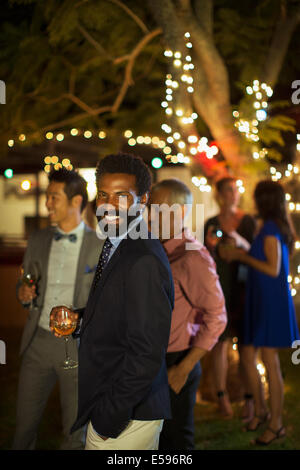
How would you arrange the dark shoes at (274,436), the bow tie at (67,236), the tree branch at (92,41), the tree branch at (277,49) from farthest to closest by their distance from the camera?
the tree branch at (92,41)
the tree branch at (277,49)
the dark shoes at (274,436)
the bow tie at (67,236)

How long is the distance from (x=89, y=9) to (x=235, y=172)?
7.88 ft

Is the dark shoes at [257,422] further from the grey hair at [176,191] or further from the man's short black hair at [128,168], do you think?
the man's short black hair at [128,168]

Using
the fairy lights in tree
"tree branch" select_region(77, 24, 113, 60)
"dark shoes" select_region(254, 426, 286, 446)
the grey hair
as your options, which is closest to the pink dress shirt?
the grey hair

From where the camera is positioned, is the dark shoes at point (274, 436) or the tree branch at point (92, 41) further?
the tree branch at point (92, 41)

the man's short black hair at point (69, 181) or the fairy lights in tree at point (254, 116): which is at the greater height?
the fairy lights in tree at point (254, 116)

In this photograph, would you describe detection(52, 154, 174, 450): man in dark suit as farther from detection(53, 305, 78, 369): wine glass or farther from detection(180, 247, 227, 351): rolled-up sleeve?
detection(180, 247, 227, 351): rolled-up sleeve

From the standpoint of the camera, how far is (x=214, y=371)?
14.7ft

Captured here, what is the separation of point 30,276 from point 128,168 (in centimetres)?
118

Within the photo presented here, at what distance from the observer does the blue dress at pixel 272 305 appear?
12.6ft

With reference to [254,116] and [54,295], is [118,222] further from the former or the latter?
[254,116]

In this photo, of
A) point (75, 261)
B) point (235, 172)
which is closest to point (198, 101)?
point (235, 172)

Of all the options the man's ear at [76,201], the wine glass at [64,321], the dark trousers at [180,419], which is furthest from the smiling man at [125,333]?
the man's ear at [76,201]

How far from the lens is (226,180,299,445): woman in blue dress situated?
3.82 m
